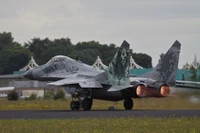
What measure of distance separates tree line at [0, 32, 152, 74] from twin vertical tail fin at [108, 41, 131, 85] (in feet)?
259

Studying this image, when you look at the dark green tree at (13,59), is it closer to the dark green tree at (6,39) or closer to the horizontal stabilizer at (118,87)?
the dark green tree at (6,39)

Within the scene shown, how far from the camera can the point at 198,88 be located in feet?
134

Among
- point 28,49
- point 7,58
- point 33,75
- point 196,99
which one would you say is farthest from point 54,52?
point 196,99

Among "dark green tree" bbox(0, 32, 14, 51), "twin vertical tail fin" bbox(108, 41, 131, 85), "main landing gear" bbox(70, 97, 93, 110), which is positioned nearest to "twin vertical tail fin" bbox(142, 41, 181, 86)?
"twin vertical tail fin" bbox(108, 41, 131, 85)

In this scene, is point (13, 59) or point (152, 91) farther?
point (13, 59)

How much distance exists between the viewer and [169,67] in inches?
1651

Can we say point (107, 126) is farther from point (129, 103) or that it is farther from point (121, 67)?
point (129, 103)

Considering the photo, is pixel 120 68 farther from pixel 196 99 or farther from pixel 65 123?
pixel 65 123

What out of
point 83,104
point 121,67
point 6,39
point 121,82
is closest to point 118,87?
point 121,82

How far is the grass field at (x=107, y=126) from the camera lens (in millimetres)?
24469

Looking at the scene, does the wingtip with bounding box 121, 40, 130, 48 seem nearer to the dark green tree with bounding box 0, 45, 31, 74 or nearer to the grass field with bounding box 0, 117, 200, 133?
the grass field with bounding box 0, 117, 200, 133

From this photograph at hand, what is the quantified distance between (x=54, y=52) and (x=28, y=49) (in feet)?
67.0

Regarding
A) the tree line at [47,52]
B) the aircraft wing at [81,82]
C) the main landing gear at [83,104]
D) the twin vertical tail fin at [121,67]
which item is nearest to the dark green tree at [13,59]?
the tree line at [47,52]

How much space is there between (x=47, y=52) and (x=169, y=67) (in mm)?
92399
